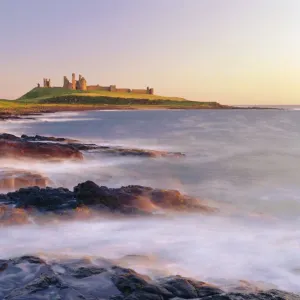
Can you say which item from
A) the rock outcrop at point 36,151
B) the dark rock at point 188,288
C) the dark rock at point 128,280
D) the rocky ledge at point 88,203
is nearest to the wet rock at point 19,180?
the rocky ledge at point 88,203

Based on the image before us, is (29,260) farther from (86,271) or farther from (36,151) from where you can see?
(36,151)

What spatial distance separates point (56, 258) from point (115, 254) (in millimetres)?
1117

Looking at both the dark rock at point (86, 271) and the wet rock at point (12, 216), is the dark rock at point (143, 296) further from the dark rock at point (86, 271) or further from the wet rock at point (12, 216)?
the wet rock at point (12, 216)

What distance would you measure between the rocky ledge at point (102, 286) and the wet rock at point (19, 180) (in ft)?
22.4

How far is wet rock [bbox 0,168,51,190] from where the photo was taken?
13297 mm

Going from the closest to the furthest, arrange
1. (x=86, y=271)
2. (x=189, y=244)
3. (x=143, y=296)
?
(x=143, y=296) → (x=86, y=271) → (x=189, y=244)

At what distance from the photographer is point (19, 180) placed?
1355 cm

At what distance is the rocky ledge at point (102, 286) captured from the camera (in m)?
5.69

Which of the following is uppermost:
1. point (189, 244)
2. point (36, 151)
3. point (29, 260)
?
point (36, 151)

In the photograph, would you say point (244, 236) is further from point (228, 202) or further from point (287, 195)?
point (287, 195)

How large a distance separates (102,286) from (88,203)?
4734mm

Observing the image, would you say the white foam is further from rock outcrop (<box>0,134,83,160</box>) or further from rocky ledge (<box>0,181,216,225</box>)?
rock outcrop (<box>0,134,83,160</box>)

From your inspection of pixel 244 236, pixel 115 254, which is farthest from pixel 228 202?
pixel 115 254

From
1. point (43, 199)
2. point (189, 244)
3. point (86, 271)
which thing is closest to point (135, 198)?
point (43, 199)
